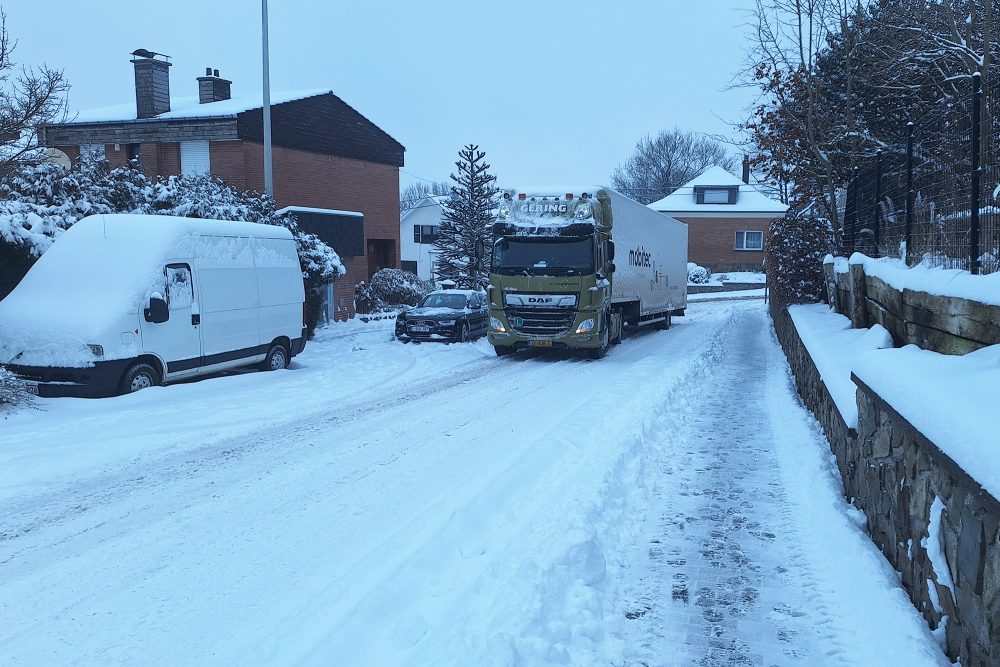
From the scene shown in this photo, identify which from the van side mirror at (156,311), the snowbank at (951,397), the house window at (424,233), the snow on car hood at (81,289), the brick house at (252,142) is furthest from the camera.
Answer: the house window at (424,233)

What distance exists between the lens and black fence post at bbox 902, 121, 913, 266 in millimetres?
7921

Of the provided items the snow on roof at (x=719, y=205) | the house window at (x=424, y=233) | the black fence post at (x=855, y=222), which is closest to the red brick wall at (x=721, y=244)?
the snow on roof at (x=719, y=205)

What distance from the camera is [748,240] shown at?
194 feet

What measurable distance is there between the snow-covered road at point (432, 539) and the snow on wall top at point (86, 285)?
0.97 m

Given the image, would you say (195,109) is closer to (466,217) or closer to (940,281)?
(466,217)

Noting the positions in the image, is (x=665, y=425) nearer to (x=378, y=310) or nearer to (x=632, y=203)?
(x=632, y=203)

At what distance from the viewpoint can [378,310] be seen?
1275 inches

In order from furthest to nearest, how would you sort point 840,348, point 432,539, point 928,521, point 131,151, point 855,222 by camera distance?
point 131,151, point 855,222, point 840,348, point 432,539, point 928,521

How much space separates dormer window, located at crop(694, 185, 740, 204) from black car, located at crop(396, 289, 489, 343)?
4442 cm

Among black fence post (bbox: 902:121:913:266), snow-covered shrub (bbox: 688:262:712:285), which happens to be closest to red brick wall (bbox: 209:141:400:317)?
snow-covered shrub (bbox: 688:262:712:285)

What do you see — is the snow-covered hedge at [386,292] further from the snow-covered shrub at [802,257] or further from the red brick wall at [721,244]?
the red brick wall at [721,244]

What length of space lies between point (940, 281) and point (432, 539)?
4.54m

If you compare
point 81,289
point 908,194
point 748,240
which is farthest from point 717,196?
point 81,289

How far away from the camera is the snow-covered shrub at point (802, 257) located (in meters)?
17.9
